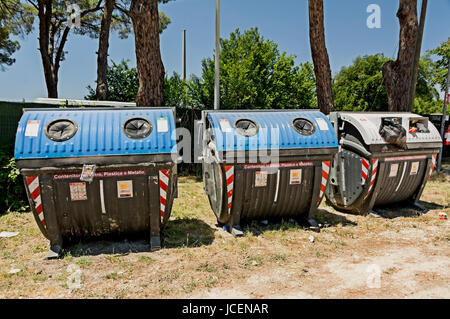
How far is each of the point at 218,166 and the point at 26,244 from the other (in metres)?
2.96

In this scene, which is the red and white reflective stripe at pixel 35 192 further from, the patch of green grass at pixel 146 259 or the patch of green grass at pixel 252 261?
the patch of green grass at pixel 252 261

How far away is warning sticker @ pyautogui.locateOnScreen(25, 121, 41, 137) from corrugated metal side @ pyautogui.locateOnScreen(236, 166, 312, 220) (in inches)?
105

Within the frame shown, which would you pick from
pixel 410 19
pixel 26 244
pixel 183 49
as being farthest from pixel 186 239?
pixel 183 49

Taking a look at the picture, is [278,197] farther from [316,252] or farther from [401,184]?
[401,184]

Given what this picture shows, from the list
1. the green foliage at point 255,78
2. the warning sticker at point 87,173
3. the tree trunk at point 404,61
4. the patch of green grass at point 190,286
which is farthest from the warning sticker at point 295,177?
the green foliage at point 255,78

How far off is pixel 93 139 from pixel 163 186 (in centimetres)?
105

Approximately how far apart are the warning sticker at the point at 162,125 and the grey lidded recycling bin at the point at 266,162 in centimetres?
71

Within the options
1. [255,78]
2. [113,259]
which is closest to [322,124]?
[113,259]

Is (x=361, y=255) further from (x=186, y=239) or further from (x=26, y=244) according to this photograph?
(x=26, y=244)

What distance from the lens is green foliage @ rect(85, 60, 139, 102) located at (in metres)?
16.3

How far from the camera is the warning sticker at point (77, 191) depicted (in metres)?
4.06

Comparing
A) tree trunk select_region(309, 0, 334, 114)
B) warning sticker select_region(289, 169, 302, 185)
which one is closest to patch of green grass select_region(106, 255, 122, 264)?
warning sticker select_region(289, 169, 302, 185)

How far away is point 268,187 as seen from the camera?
16.1 ft

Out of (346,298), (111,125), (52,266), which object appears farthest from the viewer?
(111,125)
